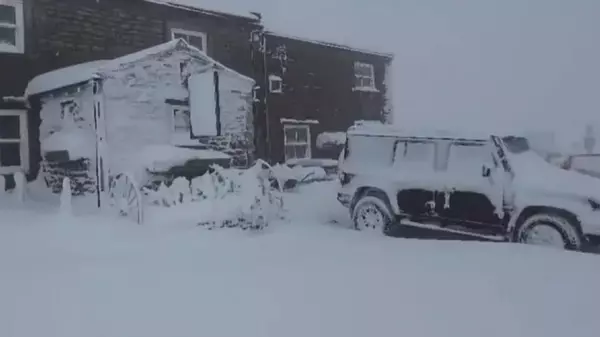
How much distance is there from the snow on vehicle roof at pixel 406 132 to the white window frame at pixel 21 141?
1049 millimetres

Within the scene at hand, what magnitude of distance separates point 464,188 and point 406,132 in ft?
0.86

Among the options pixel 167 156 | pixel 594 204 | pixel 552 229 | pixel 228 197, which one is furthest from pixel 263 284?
pixel 594 204

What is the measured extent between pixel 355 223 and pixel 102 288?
0.81 m

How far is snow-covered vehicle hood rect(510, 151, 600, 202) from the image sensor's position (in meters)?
1.67

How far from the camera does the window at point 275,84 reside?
6.93 ft

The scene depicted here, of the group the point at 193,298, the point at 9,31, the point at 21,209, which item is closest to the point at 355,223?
the point at 193,298

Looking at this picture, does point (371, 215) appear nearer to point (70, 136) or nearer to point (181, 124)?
point (181, 124)

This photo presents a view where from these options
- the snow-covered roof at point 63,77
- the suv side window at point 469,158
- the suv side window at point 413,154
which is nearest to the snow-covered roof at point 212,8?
the snow-covered roof at point 63,77

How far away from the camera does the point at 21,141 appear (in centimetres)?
180

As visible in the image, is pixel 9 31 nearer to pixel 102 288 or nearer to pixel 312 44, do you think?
pixel 102 288

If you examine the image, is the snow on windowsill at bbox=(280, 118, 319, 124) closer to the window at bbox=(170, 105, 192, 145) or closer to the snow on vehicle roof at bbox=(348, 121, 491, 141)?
the snow on vehicle roof at bbox=(348, 121, 491, 141)

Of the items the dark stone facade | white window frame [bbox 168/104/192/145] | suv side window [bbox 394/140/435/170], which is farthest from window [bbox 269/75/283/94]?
suv side window [bbox 394/140/435/170]

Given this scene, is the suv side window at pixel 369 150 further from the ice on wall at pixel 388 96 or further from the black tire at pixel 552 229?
the black tire at pixel 552 229

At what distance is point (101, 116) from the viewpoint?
6.21 ft
